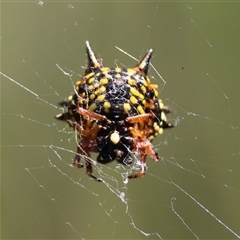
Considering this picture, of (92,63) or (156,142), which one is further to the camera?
(156,142)

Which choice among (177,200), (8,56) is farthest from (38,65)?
(177,200)

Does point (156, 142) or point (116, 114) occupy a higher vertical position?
point (116, 114)

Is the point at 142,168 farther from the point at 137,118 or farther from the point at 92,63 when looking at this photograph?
the point at 92,63

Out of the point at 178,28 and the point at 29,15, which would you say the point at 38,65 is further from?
the point at 178,28

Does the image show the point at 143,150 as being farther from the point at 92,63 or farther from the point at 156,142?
the point at 156,142

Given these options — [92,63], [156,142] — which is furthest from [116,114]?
[156,142]

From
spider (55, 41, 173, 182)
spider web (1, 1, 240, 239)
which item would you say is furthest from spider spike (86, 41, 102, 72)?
spider web (1, 1, 240, 239)
